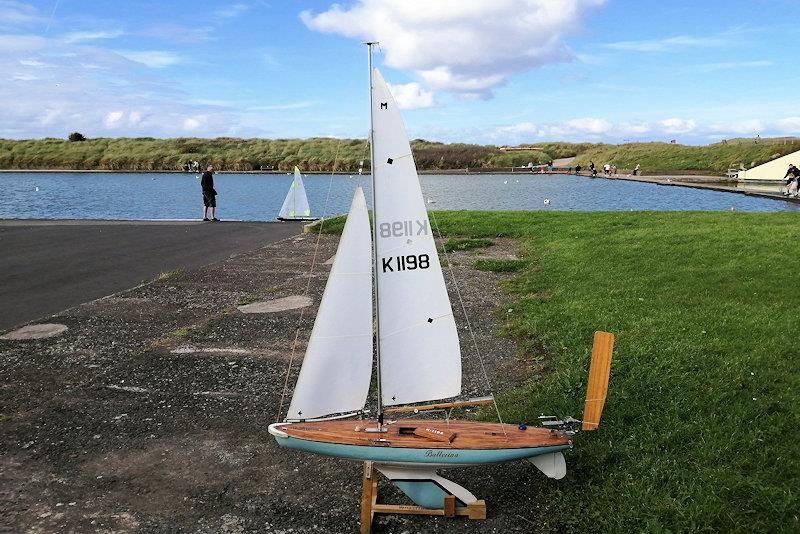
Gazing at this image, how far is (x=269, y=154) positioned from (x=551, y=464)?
507 ft

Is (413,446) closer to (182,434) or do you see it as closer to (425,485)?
(425,485)

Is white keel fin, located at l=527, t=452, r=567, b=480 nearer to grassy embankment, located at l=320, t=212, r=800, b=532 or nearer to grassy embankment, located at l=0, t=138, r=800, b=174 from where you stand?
grassy embankment, located at l=320, t=212, r=800, b=532

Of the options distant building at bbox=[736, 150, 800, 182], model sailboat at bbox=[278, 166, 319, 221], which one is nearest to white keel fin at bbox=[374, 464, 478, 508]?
model sailboat at bbox=[278, 166, 319, 221]

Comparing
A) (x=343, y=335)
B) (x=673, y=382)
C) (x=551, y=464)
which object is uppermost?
(x=343, y=335)

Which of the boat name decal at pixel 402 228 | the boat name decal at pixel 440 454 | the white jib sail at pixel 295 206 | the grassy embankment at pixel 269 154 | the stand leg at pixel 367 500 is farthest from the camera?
the grassy embankment at pixel 269 154

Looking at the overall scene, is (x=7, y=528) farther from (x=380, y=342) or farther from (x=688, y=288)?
(x=688, y=288)

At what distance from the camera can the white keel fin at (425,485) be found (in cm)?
714

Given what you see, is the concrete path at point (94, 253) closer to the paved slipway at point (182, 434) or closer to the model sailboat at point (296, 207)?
the model sailboat at point (296, 207)

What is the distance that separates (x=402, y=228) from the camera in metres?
7.31

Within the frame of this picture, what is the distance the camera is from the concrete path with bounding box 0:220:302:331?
18.3 m

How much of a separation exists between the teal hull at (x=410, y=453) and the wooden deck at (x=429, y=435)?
0.15ft

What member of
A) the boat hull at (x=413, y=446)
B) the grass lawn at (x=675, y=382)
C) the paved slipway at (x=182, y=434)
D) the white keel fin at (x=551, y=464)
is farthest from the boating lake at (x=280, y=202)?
the white keel fin at (x=551, y=464)

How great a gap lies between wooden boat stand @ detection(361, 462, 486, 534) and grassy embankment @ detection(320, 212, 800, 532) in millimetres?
961

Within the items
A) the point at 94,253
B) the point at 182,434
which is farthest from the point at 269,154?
the point at 182,434
